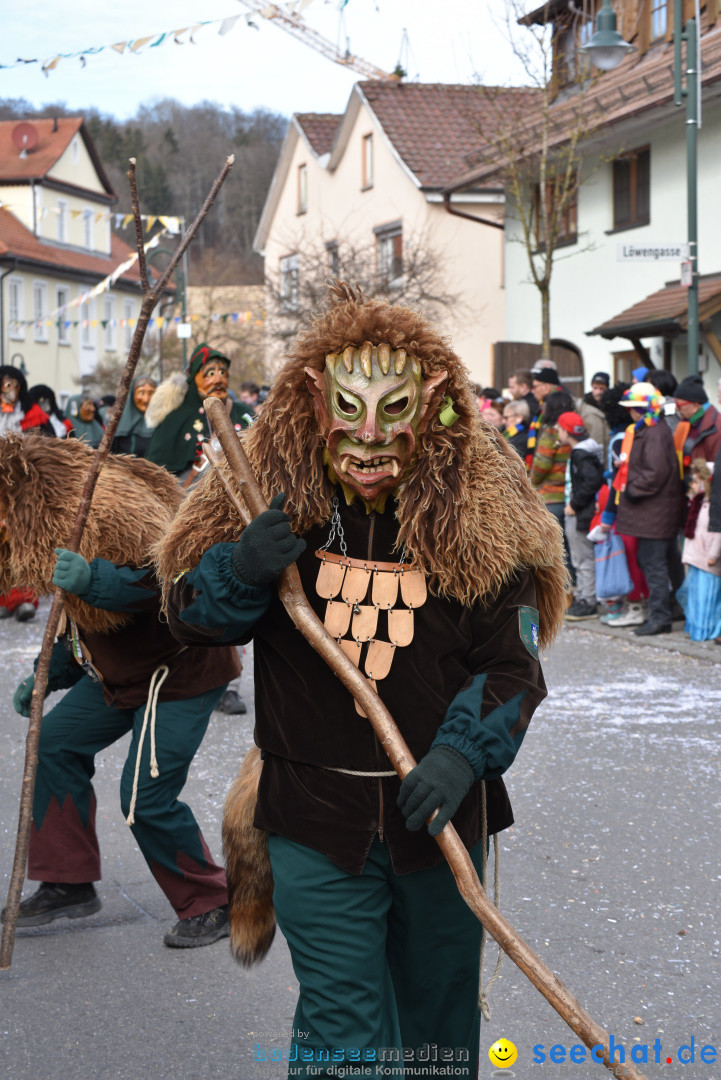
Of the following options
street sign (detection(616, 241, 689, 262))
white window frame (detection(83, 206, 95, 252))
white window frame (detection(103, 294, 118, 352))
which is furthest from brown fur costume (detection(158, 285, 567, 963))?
white window frame (detection(83, 206, 95, 252))

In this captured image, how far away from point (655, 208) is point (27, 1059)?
1727 cm

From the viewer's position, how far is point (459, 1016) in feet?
8.99

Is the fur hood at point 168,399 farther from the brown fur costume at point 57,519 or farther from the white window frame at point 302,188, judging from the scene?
the white window frame at point 302,188

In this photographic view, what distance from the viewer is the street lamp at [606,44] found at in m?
11.9

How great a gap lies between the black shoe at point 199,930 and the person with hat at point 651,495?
621cm

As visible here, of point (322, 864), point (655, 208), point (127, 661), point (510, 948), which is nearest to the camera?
point (510, 948)

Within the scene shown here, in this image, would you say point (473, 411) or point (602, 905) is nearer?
point (473, 411)

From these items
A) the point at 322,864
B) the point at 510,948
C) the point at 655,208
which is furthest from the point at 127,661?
the point at 655,208

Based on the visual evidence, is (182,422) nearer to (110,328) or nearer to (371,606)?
(371,606)

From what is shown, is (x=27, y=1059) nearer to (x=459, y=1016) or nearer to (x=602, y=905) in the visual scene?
(x=459, y=1016)

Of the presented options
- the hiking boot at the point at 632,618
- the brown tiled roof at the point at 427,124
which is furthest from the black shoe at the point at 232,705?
the brown tiled roof at the point at 427,124

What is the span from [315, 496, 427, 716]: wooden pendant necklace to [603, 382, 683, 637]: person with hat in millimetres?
7167

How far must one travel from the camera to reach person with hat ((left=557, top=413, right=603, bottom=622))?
10.4 m

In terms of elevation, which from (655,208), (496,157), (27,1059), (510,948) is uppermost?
(496,157)
